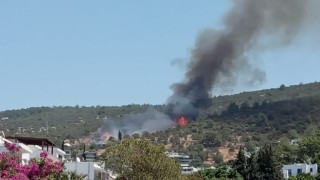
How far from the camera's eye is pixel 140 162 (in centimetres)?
6469

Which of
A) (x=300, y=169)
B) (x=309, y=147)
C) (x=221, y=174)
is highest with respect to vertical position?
(x=309, y=147)

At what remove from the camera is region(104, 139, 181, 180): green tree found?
6450cm

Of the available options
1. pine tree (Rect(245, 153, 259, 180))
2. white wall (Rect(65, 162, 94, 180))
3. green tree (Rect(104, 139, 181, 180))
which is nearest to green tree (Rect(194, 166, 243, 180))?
pine tree (Rect(245, 153, 259, 180))

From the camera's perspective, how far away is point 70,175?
50281mm

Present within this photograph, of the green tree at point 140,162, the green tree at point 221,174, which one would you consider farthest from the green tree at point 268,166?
the green tree at point 140,162

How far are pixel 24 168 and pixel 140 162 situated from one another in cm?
3389

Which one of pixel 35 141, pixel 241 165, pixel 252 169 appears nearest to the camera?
pixel 35 141

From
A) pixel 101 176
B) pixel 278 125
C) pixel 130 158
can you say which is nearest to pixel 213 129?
pixel 278 125

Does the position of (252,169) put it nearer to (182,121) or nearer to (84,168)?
(84,168)

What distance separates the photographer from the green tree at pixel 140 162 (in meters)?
64.5

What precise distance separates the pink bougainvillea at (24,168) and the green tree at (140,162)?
31.6 metres

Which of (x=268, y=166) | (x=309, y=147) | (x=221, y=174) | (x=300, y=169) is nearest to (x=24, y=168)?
(x=221, y=174)

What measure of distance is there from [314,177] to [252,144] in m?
58.9

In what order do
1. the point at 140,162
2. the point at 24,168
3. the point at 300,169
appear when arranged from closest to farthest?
the point at 24,168, the point at 140,162, the point at 300,169
